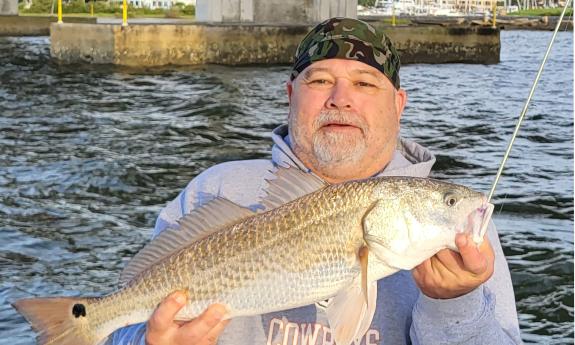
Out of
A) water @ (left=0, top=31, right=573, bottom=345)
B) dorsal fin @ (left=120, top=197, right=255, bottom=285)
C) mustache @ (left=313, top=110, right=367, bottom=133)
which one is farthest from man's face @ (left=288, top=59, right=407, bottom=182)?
water @ (left=0, top=31, right=573, bottom=345)

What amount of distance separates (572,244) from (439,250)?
805 cm

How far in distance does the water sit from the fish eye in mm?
5190

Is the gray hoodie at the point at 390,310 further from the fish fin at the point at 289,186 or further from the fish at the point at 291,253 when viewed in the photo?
the fish fin at the point at 289,186

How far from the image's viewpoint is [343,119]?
401 centimetres

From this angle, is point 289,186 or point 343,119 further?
point 343,119

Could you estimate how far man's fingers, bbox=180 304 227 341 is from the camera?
131 inches

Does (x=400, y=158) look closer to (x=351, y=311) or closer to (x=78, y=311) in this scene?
(x=351, y=311)

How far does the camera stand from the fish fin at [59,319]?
3404 millimetres

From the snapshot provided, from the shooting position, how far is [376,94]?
13.5 feet

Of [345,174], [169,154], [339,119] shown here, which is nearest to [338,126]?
[339,119]

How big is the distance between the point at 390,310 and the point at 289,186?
0.70 meters

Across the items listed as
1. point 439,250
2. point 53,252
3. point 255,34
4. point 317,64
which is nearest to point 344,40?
point 317,64

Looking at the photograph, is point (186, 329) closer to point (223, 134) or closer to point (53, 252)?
point (53, 252)

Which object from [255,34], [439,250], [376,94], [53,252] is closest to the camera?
[439,250]
